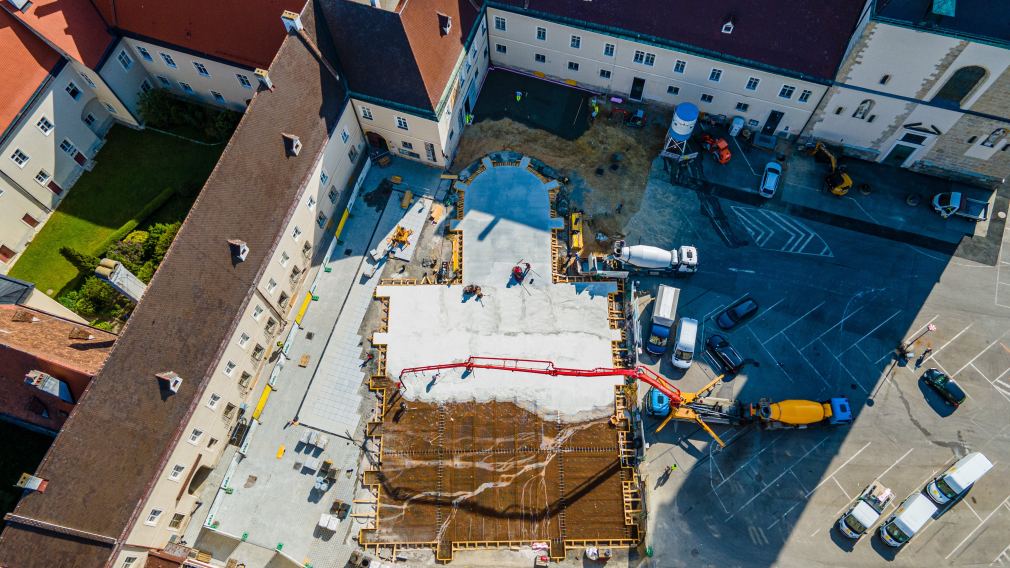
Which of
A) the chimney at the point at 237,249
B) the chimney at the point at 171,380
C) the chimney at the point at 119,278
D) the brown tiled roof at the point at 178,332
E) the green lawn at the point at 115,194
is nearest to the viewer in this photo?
the brown tiled roof at the point at 178,332

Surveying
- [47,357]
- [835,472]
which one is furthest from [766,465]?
[47,357]

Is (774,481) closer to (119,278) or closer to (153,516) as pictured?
(153,516)

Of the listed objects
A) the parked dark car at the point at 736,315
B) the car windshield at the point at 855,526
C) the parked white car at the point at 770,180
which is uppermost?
the parked white car at the point at 770,180

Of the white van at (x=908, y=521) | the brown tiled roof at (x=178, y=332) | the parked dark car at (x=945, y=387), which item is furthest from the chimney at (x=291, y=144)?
the parked dark car at (x=945, y=387)

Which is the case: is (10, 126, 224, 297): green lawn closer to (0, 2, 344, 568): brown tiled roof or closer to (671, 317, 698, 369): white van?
(0, 2, 344, 568): brown tiled roof

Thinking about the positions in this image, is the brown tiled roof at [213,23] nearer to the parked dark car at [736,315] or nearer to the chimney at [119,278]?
the chimney at [119,278]
